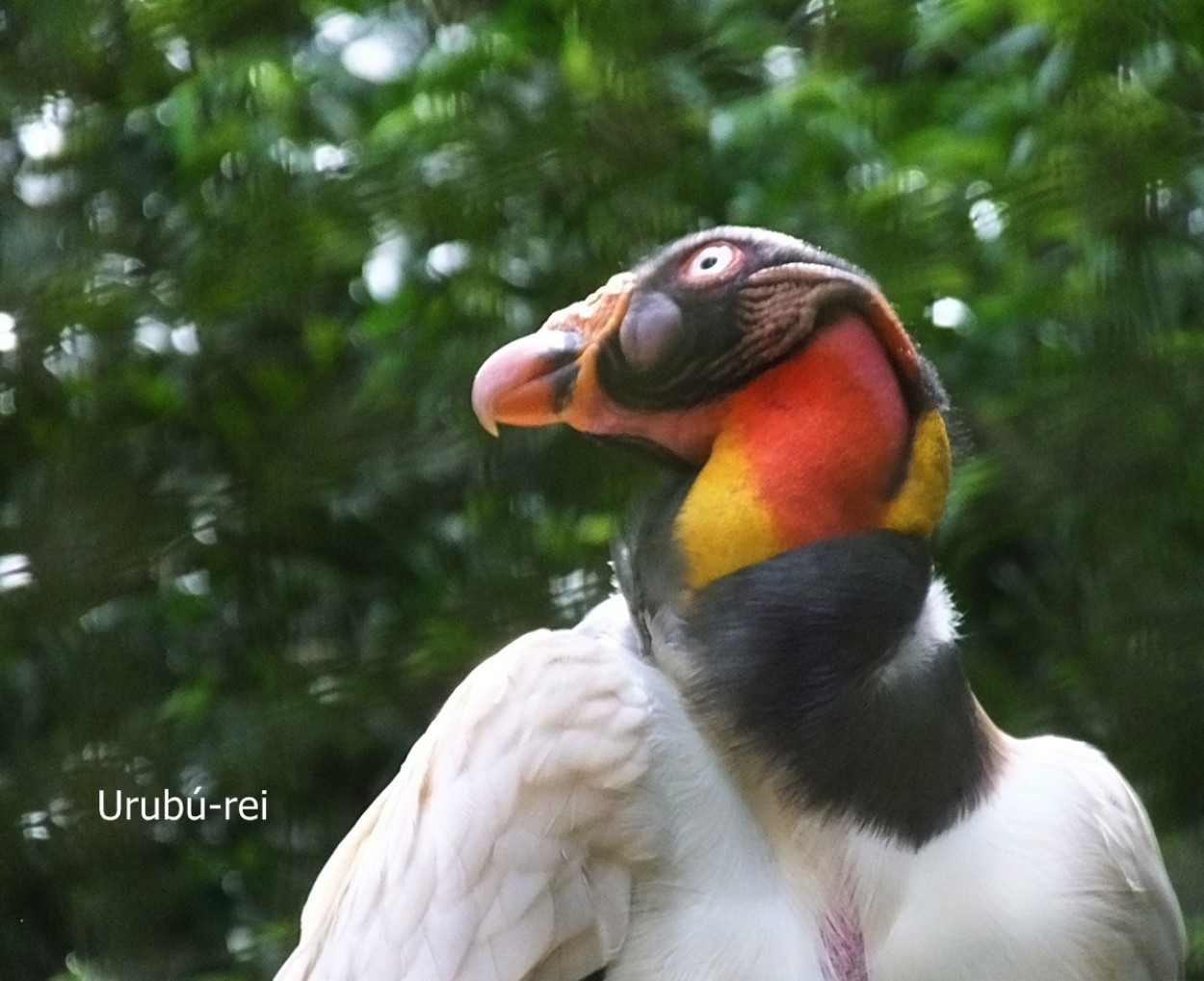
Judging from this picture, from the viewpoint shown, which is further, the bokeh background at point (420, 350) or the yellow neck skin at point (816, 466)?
the bokeh background at point (420, 350)

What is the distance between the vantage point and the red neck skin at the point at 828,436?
1.27 m

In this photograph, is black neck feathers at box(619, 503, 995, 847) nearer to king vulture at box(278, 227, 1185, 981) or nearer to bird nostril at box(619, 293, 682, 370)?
king vulture at box(278, 227, 1185, 981)

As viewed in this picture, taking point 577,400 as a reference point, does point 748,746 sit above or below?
below

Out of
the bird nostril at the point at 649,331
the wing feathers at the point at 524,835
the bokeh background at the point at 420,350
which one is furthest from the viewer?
the bokeh background at the point at 420,350

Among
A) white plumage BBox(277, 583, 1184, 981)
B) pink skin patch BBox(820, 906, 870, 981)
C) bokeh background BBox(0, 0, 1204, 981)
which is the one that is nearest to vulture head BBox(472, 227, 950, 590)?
white plumage BBox(277, 583, 1184, 981)

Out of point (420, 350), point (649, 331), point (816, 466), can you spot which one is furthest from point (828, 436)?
point (420, 350)

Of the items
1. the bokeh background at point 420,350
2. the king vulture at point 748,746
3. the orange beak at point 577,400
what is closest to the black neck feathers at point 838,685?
the king vulture at point 748,746

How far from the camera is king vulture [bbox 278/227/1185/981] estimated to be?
1.21 meters

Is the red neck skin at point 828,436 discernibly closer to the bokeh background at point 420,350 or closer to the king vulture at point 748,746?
the king vulture at point 748,746

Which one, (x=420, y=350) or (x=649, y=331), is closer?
(x=649, y=331)

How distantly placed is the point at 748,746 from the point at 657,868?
4.5 inches

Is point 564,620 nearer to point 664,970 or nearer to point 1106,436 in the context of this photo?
point 1106,436

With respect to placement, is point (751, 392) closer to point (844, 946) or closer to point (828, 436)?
point (828, 436)

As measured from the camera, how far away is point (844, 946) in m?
1.25
